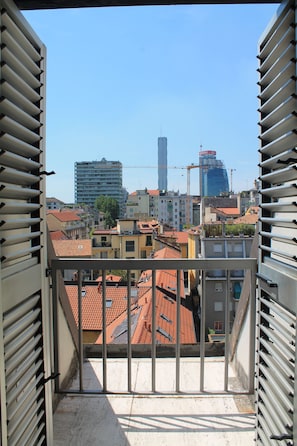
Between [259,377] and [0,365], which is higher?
[0,365]

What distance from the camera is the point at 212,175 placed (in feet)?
217

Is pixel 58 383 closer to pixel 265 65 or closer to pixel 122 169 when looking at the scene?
pixel 265 65

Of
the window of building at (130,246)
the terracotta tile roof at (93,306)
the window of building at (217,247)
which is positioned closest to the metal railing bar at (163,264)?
the window of building at (217,247)

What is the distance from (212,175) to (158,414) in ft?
220

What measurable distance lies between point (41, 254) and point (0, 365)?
481 mm

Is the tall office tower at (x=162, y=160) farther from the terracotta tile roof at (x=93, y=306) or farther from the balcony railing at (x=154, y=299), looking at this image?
the balcony railing at (x=154, y=299)

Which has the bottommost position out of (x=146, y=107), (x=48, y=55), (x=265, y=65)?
(x=265, y=65)

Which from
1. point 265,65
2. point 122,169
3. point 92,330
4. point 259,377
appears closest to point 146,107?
point 92,330

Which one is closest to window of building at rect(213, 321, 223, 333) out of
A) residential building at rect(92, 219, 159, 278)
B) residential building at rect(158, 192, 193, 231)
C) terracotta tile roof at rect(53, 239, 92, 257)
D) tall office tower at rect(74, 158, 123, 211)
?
terracotta tile roof at rect(53, 239, 92, 257)

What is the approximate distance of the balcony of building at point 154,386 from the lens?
150cm

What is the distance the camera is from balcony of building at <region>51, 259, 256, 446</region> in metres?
1.50

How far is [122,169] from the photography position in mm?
55906

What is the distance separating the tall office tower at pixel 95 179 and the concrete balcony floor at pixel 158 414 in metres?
52.5

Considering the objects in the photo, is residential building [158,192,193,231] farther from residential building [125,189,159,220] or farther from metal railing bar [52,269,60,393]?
metal railing bar [52,269,60,393]
